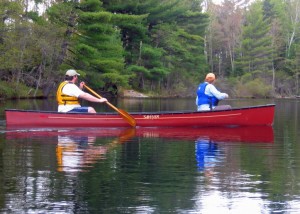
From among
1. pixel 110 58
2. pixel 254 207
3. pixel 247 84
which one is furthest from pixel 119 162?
pixel 247 84

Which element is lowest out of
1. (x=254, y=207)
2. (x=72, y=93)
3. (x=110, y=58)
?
(x=254, y=207)

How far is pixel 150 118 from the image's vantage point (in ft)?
53.3

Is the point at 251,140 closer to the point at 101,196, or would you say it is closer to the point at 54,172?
the point at 54,172

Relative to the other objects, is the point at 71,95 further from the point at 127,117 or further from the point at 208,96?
the point at 208,96

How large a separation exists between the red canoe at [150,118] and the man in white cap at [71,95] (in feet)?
1.19

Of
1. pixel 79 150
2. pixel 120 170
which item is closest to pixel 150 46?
pixel 79 150

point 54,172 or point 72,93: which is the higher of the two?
point 72,93

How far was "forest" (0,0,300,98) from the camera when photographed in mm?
36625

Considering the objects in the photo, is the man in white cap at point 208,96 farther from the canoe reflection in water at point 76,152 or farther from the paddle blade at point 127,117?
the canoe reflection in water at point 76,152

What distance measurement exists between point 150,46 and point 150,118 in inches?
1303

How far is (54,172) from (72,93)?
23.0ft

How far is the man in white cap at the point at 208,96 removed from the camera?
1636 centimetres

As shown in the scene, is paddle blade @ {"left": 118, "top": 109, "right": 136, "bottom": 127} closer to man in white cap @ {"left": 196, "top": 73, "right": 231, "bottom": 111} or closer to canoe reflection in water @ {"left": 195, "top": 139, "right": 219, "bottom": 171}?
man in white cap @ {"left": 196, "top": 73, "right": 231, "bottom": 111}

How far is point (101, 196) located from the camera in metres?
6.96
